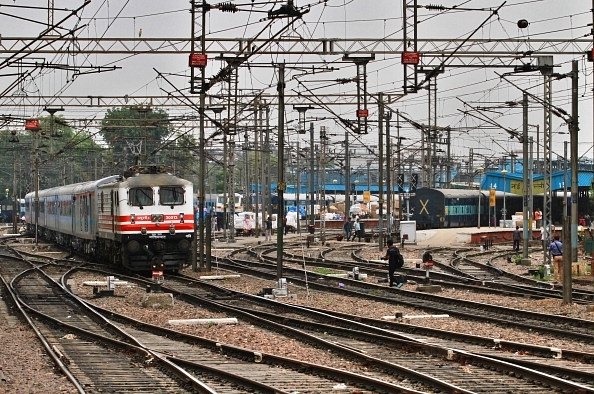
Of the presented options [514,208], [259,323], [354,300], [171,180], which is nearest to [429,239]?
[514,208]

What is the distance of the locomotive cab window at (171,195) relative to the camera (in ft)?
112

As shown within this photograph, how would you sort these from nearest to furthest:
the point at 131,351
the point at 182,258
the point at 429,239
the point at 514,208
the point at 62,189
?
the point at 131,351, the point at 182,258, the point at 62,189, the point at 429,239, the point at 514,208

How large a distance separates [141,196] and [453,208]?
4362 cm

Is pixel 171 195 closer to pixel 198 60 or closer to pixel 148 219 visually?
pixel 148 219

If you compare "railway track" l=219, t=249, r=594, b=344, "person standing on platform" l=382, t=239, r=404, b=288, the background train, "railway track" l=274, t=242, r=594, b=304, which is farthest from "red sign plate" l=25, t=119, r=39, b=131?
the background train

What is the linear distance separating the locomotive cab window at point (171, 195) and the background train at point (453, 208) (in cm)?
Answer: 3907

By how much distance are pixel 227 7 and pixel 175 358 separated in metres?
13.9

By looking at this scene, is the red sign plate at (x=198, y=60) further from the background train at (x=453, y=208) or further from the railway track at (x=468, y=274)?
the background train at (x=453, y=208)

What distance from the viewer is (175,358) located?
584 inches

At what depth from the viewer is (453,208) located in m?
74.5

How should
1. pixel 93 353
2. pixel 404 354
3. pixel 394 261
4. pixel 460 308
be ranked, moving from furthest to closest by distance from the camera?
pixel 394 261 < pixel 460 308 < pixel 93 353 < pixel 404 354

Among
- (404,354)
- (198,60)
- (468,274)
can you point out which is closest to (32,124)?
(198,60)

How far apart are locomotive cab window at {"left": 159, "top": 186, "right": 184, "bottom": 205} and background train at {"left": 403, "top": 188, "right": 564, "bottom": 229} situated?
39.1 metres

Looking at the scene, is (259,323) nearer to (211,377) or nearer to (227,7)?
(211,377)
